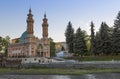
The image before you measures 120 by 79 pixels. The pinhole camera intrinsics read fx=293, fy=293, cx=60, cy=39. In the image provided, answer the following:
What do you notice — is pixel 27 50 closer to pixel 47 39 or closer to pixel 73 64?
pixel 47 39

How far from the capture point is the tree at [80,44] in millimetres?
95312

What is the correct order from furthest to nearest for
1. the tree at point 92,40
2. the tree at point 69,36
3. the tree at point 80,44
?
the tree at point 69,36 → the tree at point 80,44 → the tree at point 92,40

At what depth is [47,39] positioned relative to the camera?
104 metres

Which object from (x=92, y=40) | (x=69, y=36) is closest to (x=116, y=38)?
(x=92, y=40)

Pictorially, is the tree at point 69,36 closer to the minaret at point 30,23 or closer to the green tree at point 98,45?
the minaret at point 30,23

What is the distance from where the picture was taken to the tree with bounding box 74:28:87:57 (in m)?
95.3

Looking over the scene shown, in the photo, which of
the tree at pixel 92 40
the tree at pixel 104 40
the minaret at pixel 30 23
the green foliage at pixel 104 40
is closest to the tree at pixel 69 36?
the tree at pixel 92 40

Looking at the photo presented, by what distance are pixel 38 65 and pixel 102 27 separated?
77.7 ft

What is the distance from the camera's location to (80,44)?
95.5m

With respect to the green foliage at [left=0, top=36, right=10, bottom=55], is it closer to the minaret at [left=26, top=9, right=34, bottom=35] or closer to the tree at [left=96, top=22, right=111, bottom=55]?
the minaret at [left=26, top=9, right=34, bottom=35]

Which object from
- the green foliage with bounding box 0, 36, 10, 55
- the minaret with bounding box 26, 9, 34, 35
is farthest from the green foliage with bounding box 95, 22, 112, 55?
the green foliage with bounding box 0, 36, 10, 55

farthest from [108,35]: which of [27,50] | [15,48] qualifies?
[15,48]

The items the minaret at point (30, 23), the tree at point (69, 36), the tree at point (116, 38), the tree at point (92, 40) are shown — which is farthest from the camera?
the tree at point (69, 36)

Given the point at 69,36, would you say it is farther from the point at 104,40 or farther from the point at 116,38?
the point at 116,38
